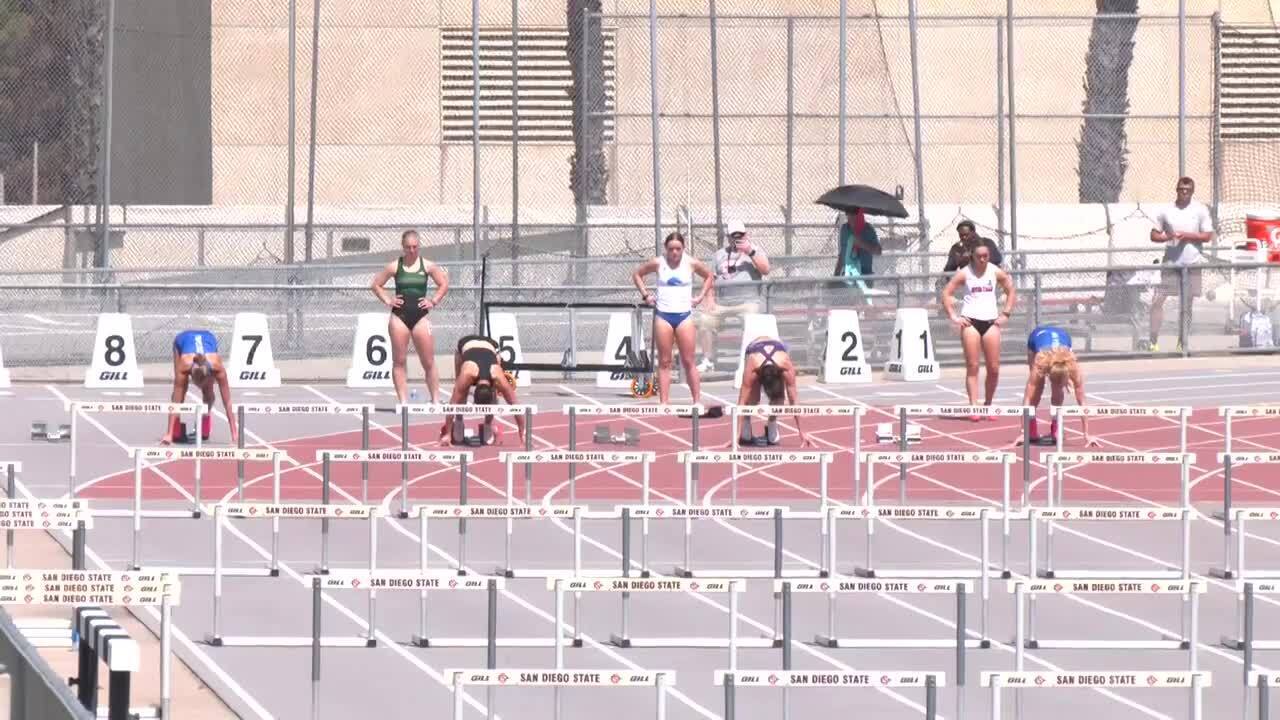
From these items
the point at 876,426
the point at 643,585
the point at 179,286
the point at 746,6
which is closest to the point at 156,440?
the point at 179,286

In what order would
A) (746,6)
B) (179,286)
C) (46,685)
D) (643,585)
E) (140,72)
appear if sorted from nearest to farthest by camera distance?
(46,685) → (643,585) → (179,286) → (140,72) → (746,6)

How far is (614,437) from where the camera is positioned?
72.9ft

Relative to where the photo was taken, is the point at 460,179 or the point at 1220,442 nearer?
the point at 1220,442

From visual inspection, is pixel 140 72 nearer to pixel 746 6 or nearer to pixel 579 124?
pixel 579 124

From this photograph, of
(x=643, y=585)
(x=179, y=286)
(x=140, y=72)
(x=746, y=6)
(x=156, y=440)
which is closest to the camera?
(x=643, y=585)

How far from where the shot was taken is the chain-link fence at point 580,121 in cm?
3256

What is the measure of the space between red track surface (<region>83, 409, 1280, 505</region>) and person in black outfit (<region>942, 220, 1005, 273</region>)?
1612 mm

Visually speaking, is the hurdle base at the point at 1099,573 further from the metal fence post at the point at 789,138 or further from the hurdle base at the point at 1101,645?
the metal fence post at the point at 789,138

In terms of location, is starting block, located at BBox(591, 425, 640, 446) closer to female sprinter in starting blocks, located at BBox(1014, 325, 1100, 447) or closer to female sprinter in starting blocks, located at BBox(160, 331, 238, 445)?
female sprinter in starting blocks, located at BBox(160, 331, 238, 445)

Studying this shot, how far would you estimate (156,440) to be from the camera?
22312mm

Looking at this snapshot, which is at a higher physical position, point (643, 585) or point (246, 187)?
point (246, 187)

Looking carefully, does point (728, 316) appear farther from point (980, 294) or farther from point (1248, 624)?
point (1248, 624)

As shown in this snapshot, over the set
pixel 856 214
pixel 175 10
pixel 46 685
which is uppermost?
pixel 175 10

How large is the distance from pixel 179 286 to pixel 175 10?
10235 mm
